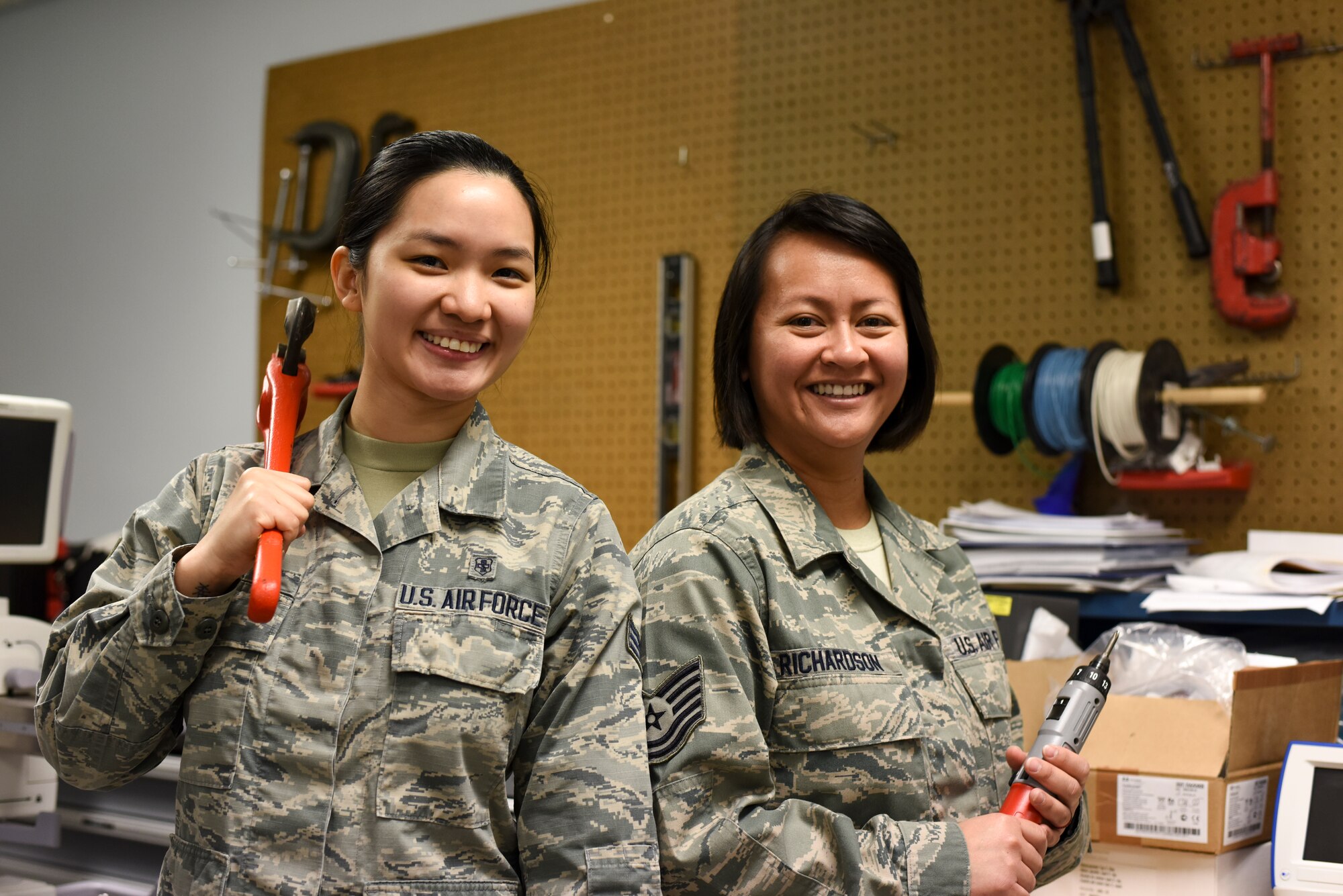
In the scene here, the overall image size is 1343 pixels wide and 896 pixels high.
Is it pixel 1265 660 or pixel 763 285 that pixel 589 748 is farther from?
pixel 1265 660

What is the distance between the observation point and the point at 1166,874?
176 cm

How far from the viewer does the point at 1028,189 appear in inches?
120

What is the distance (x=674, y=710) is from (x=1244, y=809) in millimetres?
1033

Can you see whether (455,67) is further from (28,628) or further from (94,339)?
(28,628)

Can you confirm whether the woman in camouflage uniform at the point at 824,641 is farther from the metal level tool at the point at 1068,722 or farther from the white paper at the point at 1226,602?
the white paper at the point at 1226,602

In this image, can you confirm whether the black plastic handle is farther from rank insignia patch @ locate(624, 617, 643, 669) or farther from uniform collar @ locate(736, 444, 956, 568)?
rank insignia patch @ locate(624, 617, 643, 669)

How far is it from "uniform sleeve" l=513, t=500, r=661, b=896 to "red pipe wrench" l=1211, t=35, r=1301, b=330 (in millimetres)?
2012

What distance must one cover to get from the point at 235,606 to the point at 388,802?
0.25 m

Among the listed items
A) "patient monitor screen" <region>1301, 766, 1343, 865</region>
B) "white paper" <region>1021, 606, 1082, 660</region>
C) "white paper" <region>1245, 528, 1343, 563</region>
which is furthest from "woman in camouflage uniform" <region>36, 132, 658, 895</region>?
"white paper" <region>1245, 528, 1343, 563</region>

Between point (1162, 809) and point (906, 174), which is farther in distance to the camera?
point (906, 174)

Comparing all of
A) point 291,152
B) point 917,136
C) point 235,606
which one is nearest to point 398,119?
point 291,152

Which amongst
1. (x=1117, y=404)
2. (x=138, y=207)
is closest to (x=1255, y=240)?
(x=1117, y=404)

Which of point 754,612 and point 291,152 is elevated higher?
point 291,152

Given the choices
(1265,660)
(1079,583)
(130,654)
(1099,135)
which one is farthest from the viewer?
(1099,135)
